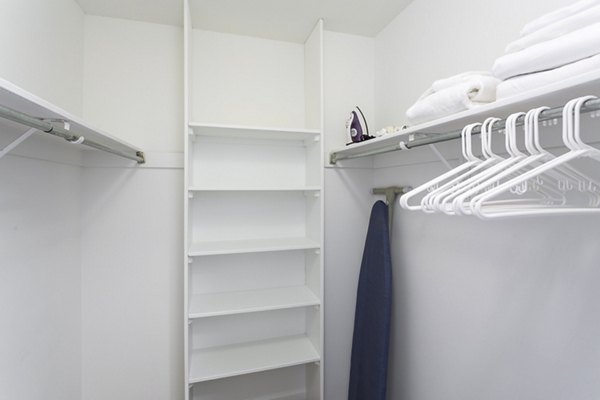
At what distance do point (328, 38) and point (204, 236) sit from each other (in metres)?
1.47

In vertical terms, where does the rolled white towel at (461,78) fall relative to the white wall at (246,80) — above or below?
below

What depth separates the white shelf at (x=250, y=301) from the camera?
1465 millimetres

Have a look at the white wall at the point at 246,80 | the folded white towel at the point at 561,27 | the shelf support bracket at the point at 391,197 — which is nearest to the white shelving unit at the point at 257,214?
the white wall at the point at 246,80

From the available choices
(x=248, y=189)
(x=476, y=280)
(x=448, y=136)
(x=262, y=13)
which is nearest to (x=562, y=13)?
(x=448, y=136)

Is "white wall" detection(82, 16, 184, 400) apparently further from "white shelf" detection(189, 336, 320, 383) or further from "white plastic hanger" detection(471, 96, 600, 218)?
"white plastic hanger" detection(471, 96, 600, 218)

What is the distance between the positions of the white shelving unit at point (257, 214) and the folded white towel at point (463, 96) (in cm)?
74

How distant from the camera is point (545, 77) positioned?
2.12ft

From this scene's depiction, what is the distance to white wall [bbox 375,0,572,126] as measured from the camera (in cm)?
105

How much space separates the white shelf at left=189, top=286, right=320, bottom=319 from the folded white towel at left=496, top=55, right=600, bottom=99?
1.28 metres

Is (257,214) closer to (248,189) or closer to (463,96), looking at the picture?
(248,189)

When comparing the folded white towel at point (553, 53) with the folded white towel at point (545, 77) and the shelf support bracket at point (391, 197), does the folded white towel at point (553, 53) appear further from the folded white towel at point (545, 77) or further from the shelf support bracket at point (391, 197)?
the shelf support bracket at point (391, 197)

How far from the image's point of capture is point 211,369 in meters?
1.49

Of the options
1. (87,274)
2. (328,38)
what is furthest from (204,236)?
(328,38)

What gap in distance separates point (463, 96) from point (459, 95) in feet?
0.04
